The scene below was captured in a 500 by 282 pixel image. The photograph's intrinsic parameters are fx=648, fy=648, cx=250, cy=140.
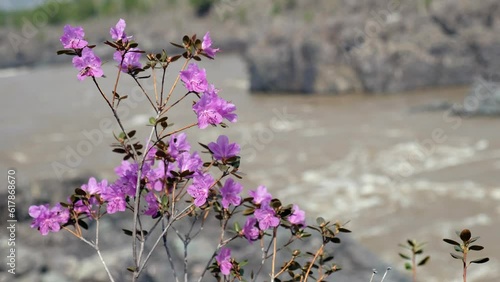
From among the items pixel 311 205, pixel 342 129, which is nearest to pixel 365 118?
pixel 342 129

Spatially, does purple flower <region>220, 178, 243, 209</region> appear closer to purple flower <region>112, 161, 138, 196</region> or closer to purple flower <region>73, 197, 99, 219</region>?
purple flower <region>112, 161, 138, 196</region>

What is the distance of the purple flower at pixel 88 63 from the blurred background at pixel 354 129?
2206mm

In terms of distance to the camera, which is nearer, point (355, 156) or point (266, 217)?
point (266, 217)

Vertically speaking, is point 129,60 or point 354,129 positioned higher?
point 354,129

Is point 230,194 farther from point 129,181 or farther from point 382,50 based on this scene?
point 382,50

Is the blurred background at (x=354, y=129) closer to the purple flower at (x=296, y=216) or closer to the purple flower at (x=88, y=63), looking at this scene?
the purple flower at (x=296, y=216)

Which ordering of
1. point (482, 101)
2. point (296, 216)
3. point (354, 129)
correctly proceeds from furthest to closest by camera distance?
point (482, 101) < point (354, 129) < point (296, 216)

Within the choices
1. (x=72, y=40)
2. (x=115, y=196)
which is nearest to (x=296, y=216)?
(x=115, y=196)

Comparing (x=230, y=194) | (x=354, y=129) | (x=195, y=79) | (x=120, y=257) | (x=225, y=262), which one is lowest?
(x=225, y=262)

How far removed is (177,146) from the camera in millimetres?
1423

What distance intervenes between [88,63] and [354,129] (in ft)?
28.4

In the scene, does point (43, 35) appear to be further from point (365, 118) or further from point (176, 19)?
point (365, 118)

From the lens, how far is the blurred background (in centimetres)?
510

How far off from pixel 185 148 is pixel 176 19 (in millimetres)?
44949
